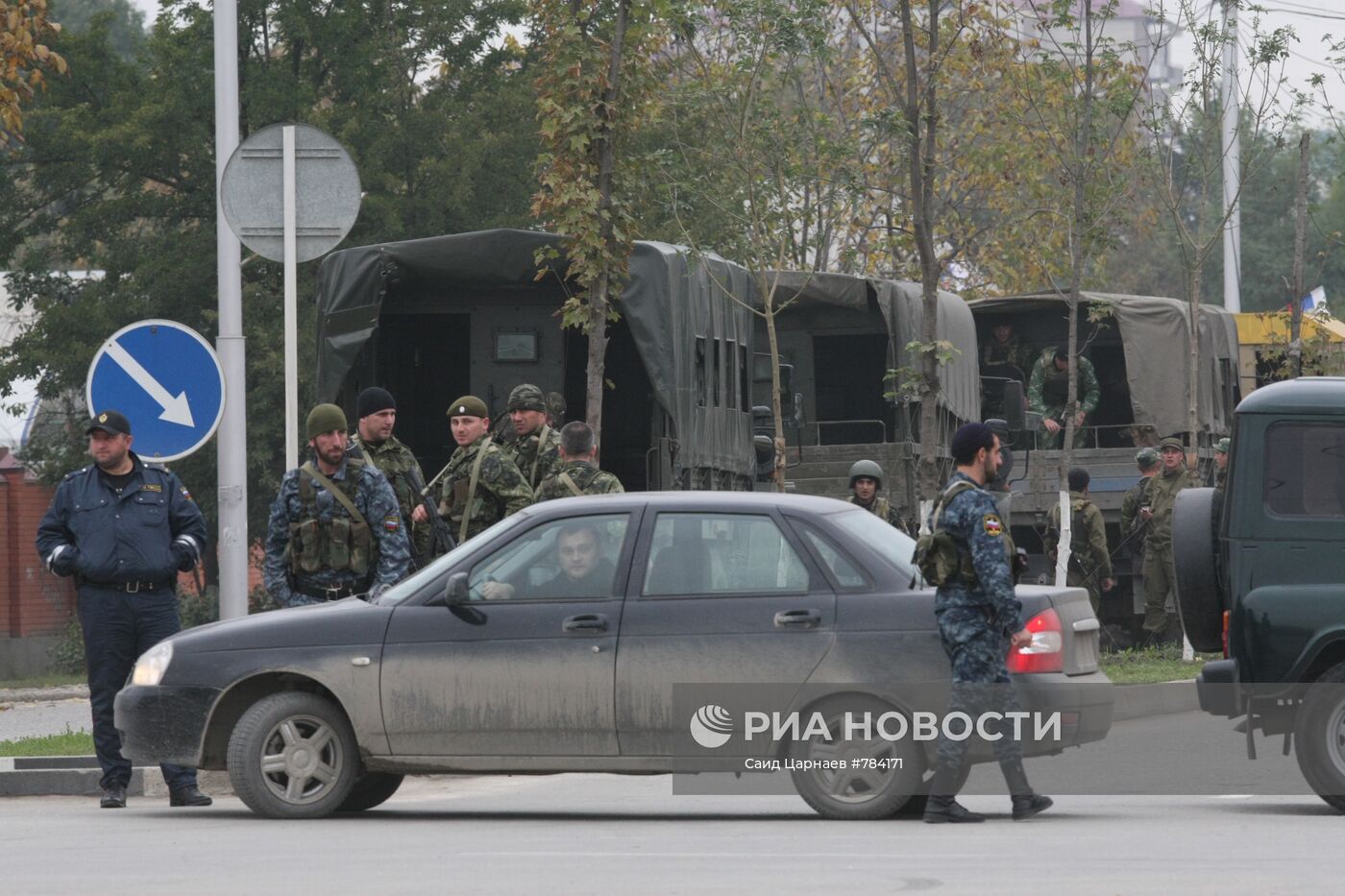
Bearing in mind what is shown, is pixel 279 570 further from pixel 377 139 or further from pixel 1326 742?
pixel 377 139

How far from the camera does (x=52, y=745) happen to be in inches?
532

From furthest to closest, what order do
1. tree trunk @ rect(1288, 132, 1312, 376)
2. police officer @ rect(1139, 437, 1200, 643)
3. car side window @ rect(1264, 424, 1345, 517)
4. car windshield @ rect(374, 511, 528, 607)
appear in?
tree trunk @ rect(1288, 132, 1312, 376), police officer @ rect(1139, 437, 1200, 643), car side window @ rect(1264, 424, 1345, 517), car windshield @ rect(374, 511, 528, 607)

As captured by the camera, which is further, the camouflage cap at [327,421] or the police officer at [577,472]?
the police officer at [577,472]

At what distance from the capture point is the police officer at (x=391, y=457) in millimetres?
12008

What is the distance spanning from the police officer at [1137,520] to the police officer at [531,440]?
26.9ft

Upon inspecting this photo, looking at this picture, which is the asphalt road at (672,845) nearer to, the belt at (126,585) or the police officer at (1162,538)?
the belt at (126,585)

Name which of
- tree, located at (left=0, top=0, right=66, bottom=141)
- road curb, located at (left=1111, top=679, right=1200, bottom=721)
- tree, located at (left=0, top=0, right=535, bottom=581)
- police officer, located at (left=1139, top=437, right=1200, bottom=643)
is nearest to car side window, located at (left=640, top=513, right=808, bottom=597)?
road curb, located at (left=1111, top=679, right=1200, bottom=721)

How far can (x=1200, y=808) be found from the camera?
1038 cm

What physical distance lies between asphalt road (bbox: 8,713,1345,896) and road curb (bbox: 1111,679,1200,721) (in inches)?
133

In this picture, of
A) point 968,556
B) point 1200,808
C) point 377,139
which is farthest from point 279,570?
point 377,139

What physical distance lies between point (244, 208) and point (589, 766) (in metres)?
4.06

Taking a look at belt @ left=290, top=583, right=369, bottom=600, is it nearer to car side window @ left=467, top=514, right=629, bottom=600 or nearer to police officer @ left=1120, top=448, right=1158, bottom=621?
car side window @ left=467, top=514, right=629, bottom=600

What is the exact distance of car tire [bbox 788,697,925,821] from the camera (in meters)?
9.52

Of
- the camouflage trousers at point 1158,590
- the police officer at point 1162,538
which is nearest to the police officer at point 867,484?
the police officer at point 1162,538
